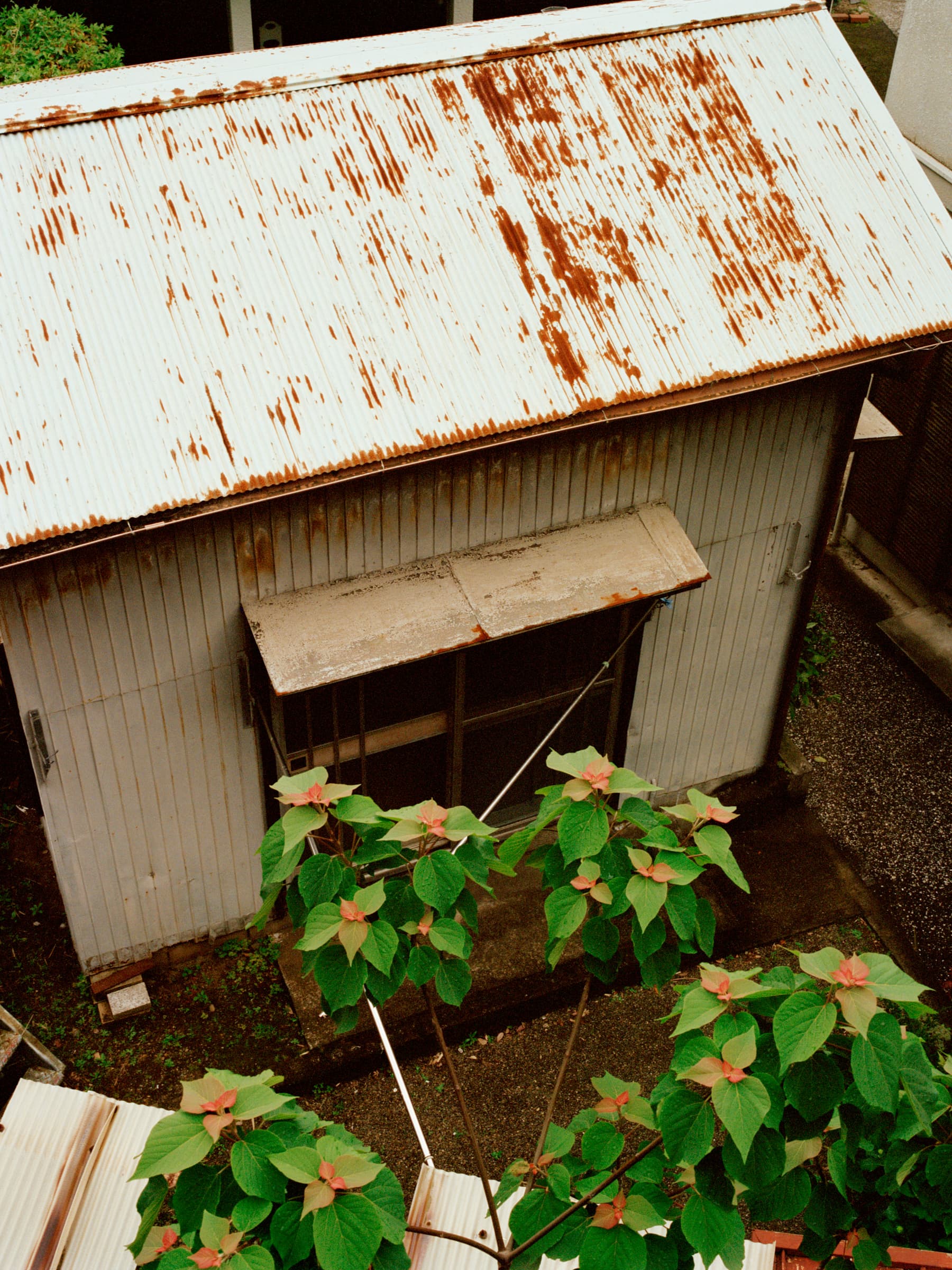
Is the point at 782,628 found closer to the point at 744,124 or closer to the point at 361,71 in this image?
the point at 744,124

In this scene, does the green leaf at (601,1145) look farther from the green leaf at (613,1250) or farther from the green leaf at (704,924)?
the green leaf at (704,924)

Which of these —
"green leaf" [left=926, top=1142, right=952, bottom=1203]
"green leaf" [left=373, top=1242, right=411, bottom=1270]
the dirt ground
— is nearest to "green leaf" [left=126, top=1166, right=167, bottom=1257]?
"green leaf" [left=373, top=1242, right=411, bottom=1270]

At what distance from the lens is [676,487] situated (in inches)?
332

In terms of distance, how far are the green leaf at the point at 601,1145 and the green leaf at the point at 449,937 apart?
793mm

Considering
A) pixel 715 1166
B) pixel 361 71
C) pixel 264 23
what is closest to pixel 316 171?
pixel 361 71

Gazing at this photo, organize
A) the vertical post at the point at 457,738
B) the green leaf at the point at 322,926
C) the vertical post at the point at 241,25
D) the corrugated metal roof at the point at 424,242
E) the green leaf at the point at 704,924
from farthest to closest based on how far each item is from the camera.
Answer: the vertical post at the point at 241,25 → the vertical post at the point at 457,738 → the corrugated metal roof at the point at 424,242 → the green leaf at the point at 704,924 → the green leaf at the point at 322,926

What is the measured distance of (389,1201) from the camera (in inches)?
147

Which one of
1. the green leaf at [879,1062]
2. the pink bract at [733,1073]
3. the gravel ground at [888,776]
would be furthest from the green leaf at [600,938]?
the gravel ground at [888,776]

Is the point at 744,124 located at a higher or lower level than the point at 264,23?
higher

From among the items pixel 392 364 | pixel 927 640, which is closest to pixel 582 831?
pixel 392 364

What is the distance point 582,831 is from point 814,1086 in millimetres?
1162

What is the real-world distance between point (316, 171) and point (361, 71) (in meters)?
0.92

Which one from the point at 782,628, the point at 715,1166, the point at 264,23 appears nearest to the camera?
the point at 715,1166

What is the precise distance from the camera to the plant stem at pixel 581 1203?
3959mm
